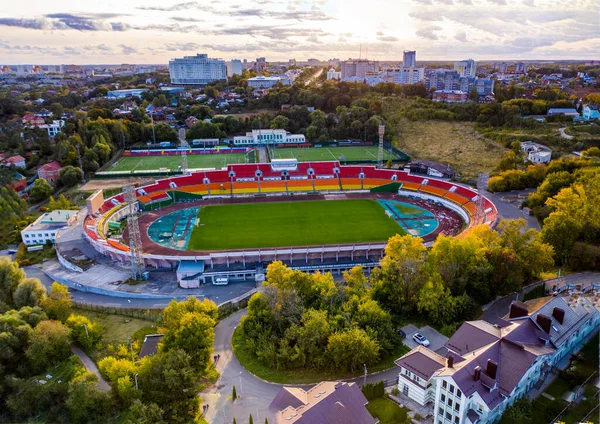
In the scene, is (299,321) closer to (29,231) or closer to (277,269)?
(277,269)

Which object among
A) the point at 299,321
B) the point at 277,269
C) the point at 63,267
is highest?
the point at 277,269

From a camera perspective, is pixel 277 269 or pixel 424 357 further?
pixel 277 269

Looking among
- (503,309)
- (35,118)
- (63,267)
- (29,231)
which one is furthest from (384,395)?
(35,118)

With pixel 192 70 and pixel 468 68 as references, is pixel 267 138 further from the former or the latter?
pixel 468 68

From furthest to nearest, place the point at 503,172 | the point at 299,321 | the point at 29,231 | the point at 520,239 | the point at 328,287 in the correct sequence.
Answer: the point at 503,172 → the point at 29,231 → the point at 520,239 → the point at 328,287 → the point at 299,321

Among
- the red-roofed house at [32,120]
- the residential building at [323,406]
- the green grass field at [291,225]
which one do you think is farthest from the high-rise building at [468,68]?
the residential building at [323,406]

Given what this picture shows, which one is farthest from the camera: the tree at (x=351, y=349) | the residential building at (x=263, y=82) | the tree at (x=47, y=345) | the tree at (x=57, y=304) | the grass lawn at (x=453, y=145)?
the residential building at (x=263, y=82)

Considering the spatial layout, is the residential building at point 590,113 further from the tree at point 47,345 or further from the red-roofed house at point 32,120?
the red-roofed house at point 32,120
